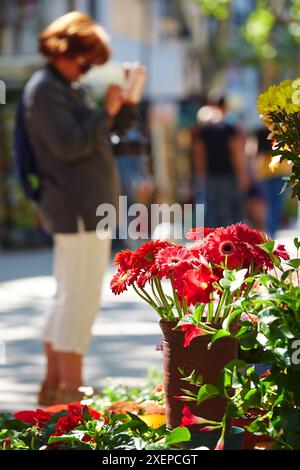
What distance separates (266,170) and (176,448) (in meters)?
0.97

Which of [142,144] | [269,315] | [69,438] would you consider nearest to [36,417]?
[69,438]

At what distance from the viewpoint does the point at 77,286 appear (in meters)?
6.46

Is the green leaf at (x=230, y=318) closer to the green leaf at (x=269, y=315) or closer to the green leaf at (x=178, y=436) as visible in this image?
the green leaf at (x=269, y=315)

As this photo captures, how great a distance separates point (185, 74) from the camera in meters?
46.1

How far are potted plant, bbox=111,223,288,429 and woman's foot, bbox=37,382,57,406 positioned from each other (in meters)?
3.16

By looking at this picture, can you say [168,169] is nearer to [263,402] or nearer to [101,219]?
[101,219]

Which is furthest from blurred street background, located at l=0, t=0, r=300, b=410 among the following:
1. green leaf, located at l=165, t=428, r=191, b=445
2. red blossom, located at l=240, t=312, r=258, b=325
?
green leaf, located at l=165, t=428, r=191, b=445

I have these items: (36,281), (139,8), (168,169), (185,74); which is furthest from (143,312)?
(185,74)

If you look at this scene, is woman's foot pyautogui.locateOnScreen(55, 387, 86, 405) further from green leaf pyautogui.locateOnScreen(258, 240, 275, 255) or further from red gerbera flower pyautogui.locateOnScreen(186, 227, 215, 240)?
green leaf pyautogui.locateOnScreen(258, 240, 275, 255)

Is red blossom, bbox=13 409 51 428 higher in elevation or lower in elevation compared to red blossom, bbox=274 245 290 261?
lower

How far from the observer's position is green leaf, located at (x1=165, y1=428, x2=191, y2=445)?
314 cm

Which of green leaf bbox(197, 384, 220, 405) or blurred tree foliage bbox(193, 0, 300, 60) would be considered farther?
blurred tree foliage bbox(193, 0, 300, 60)

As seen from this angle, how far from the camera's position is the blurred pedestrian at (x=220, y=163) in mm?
13836

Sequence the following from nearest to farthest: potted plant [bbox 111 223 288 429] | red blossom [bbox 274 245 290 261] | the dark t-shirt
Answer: potted plant [bbox 111 223 288 429]
red blossom [bbox 274 245 290 261]
the dark t-shirt
